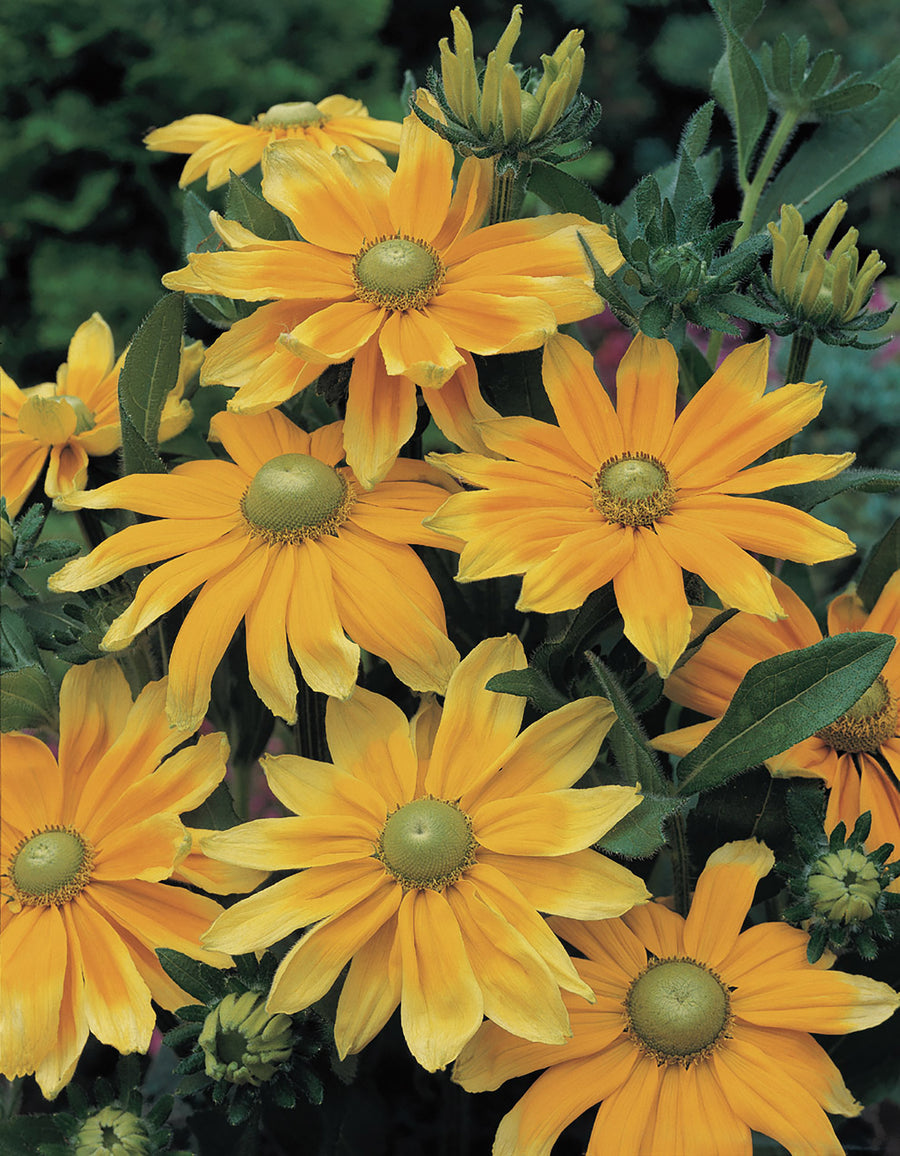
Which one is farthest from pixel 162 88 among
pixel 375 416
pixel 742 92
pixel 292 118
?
pixel 375 416

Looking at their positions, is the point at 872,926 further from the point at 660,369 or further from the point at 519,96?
the point at 519,96

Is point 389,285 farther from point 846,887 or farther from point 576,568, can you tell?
point 846,887

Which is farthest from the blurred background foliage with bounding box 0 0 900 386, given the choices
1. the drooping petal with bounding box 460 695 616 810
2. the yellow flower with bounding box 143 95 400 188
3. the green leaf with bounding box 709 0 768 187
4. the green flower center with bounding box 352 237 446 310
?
the drooping petal with bounding box 460 695 616 810

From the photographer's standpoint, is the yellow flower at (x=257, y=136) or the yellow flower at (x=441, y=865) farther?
the yellow flower at (x=257, y=136)

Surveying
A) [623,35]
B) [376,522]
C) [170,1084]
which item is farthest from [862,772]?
[623,35]

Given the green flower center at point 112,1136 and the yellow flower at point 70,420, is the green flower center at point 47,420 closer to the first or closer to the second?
the yellow flower at point 70,420

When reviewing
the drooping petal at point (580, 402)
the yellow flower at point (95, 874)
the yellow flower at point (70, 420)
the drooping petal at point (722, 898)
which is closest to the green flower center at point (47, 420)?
the yellow flower at point (70, 420)
